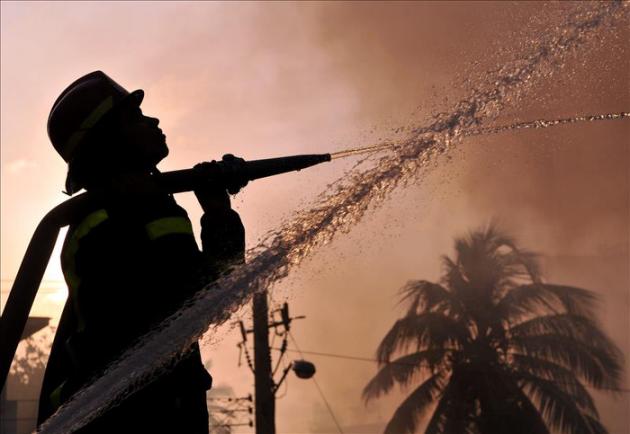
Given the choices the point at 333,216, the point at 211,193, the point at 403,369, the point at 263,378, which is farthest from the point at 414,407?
the point at 211,193

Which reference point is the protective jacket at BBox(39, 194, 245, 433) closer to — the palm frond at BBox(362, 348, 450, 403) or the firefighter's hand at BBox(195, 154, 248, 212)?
the firefighter's hand at BBox(195, 154, 248, 212)

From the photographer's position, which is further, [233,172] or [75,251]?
[233,172]

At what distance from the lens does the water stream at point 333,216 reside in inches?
132

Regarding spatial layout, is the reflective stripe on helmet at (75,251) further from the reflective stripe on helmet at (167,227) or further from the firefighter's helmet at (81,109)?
the firefighter's helmet at (81,109)

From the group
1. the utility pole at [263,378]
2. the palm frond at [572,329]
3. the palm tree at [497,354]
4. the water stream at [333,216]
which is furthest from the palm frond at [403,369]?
the water stream at [333,216]

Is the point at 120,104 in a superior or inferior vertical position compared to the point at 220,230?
superior

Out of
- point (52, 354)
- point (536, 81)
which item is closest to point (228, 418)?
point (536, 81)

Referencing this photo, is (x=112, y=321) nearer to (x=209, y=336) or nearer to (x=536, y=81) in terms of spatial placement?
(x=209, y=336)

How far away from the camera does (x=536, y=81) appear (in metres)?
6.90

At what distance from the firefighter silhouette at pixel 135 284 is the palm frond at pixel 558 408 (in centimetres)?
2025

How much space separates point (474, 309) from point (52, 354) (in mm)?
22136

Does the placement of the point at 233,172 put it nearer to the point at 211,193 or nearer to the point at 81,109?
the point at 211,193

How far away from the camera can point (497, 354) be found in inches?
977

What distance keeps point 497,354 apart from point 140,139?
22062 millimetres
